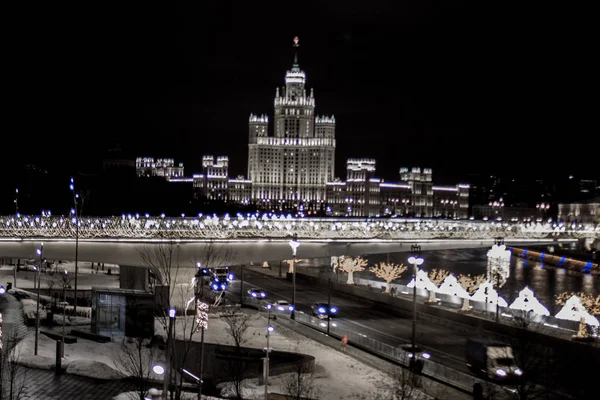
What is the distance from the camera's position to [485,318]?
35.7m

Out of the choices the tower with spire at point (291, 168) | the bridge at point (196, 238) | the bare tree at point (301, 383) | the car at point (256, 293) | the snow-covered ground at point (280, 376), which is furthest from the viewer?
the tower with spire at point (291, 168)

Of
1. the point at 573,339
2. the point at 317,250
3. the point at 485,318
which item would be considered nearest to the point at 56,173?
the point at 317,250

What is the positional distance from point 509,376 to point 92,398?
13.6 m

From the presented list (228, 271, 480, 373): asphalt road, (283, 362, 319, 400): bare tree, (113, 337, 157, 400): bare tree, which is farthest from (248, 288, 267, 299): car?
(283, 362, 319, 400): bare tree

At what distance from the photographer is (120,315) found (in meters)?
28.5

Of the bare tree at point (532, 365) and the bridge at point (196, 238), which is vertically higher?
→ the bridge at point (196, 238)

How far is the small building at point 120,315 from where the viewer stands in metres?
28.4

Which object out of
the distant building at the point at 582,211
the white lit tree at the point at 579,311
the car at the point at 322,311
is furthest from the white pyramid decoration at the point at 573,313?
the distant building at the point at 582,211

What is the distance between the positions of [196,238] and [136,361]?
1604cm

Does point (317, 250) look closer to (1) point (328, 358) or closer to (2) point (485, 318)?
(2) point (485, 318)

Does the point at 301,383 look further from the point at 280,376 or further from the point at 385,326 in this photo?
the point at 385,326

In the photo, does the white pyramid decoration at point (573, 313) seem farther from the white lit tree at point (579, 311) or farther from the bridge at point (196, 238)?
the bridge at point (196, 238)

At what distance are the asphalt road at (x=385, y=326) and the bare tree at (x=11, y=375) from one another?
15264 mm

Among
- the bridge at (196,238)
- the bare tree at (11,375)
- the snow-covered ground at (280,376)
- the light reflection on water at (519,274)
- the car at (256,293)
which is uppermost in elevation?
the bridge at (196,238)
